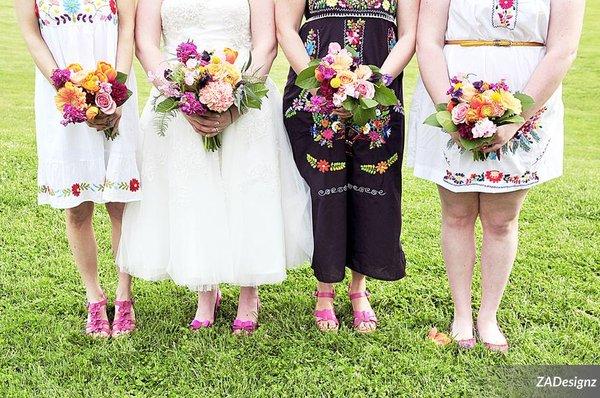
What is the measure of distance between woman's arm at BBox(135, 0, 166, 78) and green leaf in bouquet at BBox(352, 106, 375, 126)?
1.08 m

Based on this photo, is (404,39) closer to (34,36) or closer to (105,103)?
(105,103)

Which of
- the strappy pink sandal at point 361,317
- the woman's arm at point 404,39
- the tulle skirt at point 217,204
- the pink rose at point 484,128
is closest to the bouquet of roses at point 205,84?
the tulle skirt at point 217,204

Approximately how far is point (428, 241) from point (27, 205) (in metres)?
3.45

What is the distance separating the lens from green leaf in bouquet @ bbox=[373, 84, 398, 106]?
11.2 feet

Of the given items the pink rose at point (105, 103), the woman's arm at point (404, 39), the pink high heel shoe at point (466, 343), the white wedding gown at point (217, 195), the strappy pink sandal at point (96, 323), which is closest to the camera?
the pink rose at point (105, 103)

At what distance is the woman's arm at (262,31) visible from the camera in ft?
12.1

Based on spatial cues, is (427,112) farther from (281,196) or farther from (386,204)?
(281,196)

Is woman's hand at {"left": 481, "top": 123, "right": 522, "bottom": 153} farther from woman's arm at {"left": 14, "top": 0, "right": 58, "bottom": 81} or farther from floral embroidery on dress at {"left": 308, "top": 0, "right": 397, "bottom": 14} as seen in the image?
woman's arm at {"left": 14, "top": 0, "right": 58, "bottom": 81}

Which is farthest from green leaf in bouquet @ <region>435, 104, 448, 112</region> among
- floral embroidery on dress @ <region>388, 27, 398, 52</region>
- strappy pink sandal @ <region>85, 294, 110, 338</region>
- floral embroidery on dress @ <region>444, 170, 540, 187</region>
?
strappy pink sandal @ <region>85, 294, 110, 338</region>

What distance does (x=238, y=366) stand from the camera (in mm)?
3709

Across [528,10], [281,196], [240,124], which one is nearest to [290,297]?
[281,196]

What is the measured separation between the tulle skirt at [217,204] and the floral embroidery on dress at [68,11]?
51cm

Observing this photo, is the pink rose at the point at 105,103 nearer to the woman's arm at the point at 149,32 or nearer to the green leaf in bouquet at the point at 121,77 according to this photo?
the green leaf in bouquet at the point at 121,77

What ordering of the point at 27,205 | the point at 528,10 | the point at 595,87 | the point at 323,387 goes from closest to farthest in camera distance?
the point at 528,10 → the point at 323,387 → the point at 27,205 → the point at 595,87
